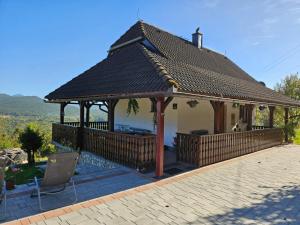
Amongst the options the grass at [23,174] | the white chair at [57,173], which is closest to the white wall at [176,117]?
the grass at [23,174]

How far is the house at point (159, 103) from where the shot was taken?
7.72m

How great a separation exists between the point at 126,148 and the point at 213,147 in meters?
3.25

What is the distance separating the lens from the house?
7.72m

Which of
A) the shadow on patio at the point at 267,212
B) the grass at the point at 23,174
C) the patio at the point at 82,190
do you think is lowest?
the grass at the point at 23,174

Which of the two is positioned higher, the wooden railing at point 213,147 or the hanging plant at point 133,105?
the hanging plant at point 133,105

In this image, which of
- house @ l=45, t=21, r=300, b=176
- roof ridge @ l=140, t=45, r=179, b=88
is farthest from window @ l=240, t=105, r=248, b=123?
roof ridge @ l=140, t=45, r=179, b=88

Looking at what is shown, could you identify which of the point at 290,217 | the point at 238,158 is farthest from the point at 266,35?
the point at 290,217

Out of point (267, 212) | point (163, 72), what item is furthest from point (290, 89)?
point (267, 212)

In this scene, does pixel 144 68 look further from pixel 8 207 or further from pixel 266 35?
pixel 266 35

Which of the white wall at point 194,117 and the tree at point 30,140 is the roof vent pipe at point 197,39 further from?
the tree at point 30,140

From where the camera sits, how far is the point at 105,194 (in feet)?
18.7

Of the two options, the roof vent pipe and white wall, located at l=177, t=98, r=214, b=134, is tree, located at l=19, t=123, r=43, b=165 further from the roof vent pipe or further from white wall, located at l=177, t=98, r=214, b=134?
the roof vent pipe

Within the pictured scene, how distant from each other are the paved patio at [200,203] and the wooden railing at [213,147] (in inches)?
27.9

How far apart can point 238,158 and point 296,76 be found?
27295 millimetres
